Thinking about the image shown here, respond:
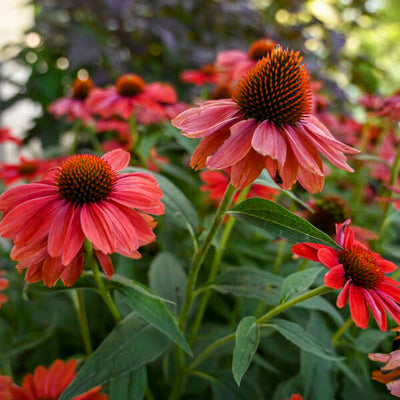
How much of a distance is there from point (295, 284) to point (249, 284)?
7cm

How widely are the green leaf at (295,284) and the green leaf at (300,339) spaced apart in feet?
0.13

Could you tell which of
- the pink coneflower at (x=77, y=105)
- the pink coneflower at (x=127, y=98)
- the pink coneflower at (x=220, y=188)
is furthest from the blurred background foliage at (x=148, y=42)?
the pink coneflower at (x=220, y=188)

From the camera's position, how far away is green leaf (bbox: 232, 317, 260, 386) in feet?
1.36

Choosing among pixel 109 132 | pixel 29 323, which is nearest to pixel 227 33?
pixel 109 132

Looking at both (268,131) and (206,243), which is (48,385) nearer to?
(206,243)

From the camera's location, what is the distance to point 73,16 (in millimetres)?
1631

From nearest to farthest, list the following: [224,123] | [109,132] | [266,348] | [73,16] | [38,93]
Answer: [224,123] < [266,348] < [109,132] < [38,93] < [73,16]

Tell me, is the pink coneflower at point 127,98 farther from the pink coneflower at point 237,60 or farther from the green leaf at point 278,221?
the green leaf at point 278,221

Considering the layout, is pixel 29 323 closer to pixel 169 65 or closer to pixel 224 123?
pixel 224 123

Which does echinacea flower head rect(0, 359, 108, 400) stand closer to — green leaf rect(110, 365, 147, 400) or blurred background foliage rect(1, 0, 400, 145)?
green leaf rect(110, 365, 147, 400)

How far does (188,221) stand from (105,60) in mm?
1156

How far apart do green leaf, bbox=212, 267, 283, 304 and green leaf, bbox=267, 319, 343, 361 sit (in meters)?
0.03

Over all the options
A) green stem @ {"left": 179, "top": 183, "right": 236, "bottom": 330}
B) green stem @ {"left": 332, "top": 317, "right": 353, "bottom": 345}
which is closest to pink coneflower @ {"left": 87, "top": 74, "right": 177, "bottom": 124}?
green stem @ {"left": 179, "top": 183, "right": 236, "bottom": 330}

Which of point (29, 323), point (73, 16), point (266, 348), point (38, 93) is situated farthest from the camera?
point (73, 16)
